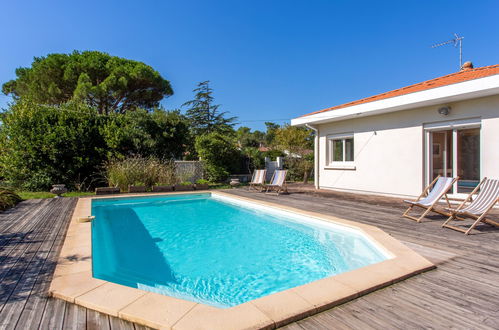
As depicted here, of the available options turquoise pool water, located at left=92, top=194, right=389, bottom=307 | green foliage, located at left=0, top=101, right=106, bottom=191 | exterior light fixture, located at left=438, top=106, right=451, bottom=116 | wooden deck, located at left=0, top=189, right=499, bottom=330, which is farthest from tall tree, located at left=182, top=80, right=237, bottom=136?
wooden deck, located at left=0, top=189, right=499, bottom=330

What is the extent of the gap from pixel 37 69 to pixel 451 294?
2196cm

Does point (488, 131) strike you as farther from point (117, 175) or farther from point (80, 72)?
point (80, 72)

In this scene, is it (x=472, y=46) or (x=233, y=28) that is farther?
(x=233, y=28)

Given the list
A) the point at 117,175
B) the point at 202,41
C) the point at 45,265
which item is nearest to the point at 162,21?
the point at 202,41

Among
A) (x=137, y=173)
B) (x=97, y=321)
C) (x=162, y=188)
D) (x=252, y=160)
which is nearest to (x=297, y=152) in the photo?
(x=252, y=160)

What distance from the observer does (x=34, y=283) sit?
8.55 feet

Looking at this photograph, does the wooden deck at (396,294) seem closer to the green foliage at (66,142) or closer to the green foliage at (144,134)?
the green foliage at (66,142)

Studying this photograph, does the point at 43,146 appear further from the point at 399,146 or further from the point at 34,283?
the point at 399,146

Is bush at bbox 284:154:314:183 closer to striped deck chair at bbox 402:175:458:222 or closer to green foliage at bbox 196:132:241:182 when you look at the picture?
green foliage at bbox 196:132:241:182

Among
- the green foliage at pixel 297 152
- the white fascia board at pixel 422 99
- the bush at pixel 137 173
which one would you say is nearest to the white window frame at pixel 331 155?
the white fascia board at pixel 422 99

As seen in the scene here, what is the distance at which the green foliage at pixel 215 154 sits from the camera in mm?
13602

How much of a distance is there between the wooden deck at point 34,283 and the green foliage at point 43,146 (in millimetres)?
6325

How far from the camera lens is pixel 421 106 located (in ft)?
25.7

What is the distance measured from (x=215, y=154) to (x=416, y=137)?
8.89m
